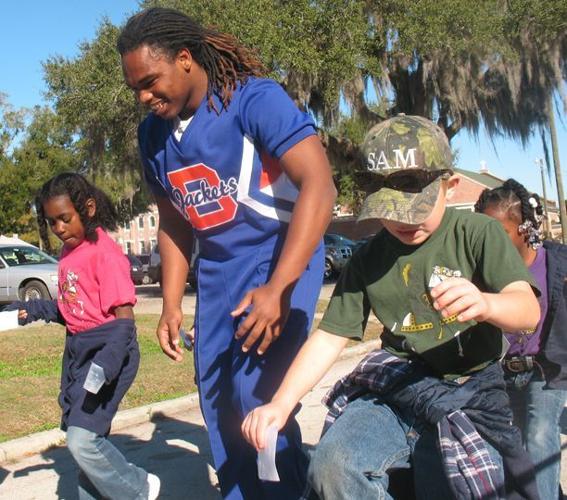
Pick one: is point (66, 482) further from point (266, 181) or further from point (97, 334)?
point (266, 181)

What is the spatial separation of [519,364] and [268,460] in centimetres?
173

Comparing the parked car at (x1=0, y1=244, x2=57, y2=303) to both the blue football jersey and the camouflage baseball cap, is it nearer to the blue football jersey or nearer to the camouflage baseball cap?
the blue football jersey

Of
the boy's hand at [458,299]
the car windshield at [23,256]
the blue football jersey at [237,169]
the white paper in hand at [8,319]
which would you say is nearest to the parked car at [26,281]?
the car windshield at [23,256]

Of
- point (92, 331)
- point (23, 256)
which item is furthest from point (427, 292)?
point (23, 256)

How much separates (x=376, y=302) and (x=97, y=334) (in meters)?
1.85

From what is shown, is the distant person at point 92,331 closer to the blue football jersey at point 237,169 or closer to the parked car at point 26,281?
the blue football jersey at point 237,169

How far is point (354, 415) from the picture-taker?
8.45ft

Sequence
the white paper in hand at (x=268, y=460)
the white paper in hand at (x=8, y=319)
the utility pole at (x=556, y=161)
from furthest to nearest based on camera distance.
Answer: the utility pole at (x=556, y=161) → the white paper in hand at (x=8, y=319) → the white paper in hand at (x=268, y=460)

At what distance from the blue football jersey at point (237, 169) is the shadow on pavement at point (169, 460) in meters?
2.26

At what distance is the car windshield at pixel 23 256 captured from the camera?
2027cm

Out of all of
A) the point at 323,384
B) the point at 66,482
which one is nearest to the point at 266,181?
the point at 66,482

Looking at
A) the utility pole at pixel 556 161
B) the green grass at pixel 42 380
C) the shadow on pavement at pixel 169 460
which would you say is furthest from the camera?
the utility pole at pixel 556 161

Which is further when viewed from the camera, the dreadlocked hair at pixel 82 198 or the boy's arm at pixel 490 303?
the dreadlocked hair at pixel 82 198

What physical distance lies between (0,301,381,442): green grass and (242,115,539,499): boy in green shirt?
423 centimetres
